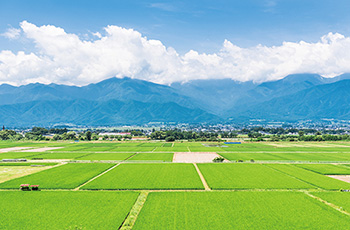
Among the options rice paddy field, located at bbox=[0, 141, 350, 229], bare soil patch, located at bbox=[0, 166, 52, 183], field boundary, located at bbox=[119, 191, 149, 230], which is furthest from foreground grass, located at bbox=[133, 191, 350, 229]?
bare soil patch, located at bbox=[0, 166, 52, 183]

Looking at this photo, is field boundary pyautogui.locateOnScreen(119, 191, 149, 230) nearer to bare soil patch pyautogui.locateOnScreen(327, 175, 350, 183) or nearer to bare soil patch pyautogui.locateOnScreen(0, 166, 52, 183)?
bare soil patch pyautogui.locateOnScreen(0, 166, 52, 183)

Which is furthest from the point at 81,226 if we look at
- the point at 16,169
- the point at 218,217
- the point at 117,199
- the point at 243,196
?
the point at 16,169

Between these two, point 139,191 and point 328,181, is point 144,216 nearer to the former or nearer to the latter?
point 139,191

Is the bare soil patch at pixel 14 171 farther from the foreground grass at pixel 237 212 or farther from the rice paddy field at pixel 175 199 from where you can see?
the foreground grass at pixel 237 212

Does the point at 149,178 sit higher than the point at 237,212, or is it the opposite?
the point at 149,178

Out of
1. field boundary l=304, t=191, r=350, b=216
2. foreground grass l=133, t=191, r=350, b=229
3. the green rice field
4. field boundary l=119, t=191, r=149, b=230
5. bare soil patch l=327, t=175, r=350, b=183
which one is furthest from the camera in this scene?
bare soil patch l=327, t=175, r=350, b=183

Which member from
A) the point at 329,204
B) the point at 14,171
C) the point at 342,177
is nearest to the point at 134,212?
the point at 329,204

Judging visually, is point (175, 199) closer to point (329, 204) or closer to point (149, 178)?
point (149, 178)

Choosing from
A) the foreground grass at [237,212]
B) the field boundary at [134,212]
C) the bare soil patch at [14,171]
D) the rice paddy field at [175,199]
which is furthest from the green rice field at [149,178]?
the bare soil patch at [14,171]
